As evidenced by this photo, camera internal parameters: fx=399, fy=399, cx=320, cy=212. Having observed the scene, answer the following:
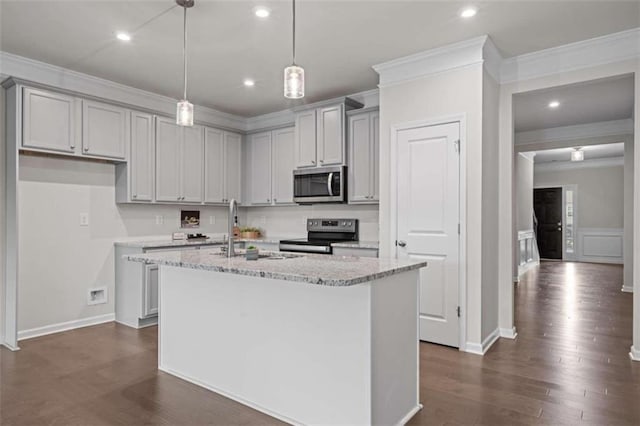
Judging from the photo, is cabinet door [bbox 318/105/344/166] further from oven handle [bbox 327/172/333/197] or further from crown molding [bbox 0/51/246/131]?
crown molding [bbox 0/51/246/131]

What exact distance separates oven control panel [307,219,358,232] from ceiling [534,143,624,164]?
18.8ft

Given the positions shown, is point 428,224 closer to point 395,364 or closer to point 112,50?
point 395,364

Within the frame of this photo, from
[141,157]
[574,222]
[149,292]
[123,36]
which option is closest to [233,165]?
[141,157]

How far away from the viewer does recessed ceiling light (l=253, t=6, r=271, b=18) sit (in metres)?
2.79

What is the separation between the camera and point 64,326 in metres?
4.12

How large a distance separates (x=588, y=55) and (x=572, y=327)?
2.69m

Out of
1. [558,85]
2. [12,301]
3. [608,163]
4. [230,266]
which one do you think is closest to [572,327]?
[558,85]

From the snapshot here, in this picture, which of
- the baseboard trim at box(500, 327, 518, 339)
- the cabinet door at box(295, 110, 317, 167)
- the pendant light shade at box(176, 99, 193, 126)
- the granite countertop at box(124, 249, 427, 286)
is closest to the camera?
the granite countertop at box(124, 249, 427, 286)

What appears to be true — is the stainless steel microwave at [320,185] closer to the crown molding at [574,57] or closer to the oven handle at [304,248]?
the oven handle at [304,248]

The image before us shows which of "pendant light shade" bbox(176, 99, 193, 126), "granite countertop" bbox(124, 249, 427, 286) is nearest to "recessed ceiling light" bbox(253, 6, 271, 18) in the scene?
"pendant light shade" bbox(176, 99, 193, 126)

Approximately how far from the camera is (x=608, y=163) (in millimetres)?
9820

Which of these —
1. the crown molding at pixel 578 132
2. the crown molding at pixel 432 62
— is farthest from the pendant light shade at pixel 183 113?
the crown molding at pixel 578 132

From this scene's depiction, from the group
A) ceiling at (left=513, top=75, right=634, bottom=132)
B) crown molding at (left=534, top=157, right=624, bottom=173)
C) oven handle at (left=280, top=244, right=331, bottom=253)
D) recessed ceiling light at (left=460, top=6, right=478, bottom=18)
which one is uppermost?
recessed ceiling light at (left=460, top=6, right=478, bottom=18)

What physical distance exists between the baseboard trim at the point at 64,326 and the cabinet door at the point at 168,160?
56.9 inches
